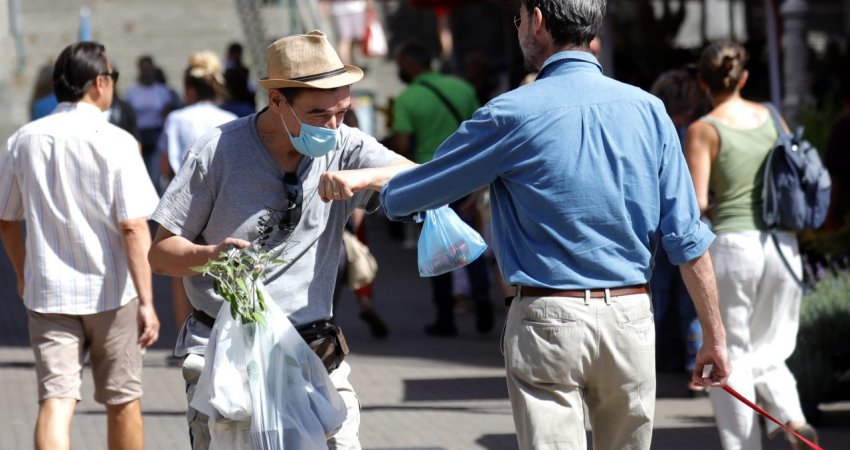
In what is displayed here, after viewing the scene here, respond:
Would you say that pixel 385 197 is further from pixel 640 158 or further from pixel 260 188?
pixel 640 158

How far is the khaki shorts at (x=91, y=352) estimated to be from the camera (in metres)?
5.45

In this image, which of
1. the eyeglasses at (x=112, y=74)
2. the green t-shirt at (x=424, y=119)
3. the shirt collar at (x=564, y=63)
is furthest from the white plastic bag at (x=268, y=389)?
the green t-shirt at (x=424, y=119)

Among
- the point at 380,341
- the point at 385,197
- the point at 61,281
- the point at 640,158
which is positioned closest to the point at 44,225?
the point at 61,281

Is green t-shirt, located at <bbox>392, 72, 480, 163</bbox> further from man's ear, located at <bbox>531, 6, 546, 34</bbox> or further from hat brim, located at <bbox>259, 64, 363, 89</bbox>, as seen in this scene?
man's ear, located at <bbox>531, 6, 546, 34</bbox>

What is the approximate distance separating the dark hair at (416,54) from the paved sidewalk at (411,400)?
6.54 ft

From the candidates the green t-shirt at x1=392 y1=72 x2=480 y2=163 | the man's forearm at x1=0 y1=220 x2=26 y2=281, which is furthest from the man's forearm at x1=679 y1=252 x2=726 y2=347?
the green t-shirt at x1=392 y1=72 x2=480 y2=163

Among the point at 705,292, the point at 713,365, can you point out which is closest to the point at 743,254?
the point at 713,365

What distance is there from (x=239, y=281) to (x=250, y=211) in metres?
0.29

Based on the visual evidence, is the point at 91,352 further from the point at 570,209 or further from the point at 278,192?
the point at 570,209

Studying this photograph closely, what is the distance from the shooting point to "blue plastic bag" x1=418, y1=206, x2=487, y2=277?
13.3 feet

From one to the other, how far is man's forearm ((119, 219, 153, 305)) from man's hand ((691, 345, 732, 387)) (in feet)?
7.35

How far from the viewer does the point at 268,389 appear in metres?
3.96

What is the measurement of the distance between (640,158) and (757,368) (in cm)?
265

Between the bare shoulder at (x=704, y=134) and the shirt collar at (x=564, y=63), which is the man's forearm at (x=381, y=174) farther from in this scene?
the bare shoulder at (x=704, y=134)
